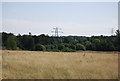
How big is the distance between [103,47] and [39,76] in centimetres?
4439

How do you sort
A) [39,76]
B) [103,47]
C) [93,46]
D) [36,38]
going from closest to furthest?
[39,76], [103,47], [93,46], [36,38]

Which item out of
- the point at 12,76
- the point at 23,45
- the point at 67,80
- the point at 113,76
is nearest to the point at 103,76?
the point at 113,76

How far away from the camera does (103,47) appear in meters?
50.9

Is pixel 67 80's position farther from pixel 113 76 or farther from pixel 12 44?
pixel 12 44

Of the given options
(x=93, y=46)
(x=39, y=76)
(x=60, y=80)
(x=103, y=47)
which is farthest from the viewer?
(x=93, y=46)

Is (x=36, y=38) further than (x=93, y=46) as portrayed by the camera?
Yes

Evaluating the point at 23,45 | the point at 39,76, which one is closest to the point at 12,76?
the point at 39,76

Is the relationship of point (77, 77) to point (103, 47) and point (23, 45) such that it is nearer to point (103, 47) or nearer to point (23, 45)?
point (103, 47)

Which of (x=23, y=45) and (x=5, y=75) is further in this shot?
(x=23, y=45)

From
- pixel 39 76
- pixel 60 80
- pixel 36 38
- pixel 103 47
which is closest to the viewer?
pixel 60 80

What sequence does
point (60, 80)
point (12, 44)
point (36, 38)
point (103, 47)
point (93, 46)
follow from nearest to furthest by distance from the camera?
point (60, 80), point (12, 44), point (103, 47), point (93, 46), point (36, 38)

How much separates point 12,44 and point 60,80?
128 ft

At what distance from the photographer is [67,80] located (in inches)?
309

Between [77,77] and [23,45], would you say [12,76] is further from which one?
[23,45]
